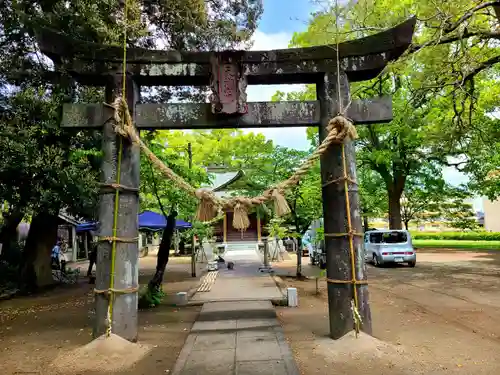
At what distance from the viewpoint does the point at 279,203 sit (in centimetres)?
453

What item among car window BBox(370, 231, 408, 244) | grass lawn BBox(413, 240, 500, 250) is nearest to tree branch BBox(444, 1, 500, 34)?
car window BBox(370, 231, 408, 244)

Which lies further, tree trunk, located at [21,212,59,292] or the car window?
the car window

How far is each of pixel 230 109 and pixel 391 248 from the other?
13.5m

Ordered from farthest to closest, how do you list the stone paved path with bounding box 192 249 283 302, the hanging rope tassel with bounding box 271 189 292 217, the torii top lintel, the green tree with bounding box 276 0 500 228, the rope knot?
the stone paved path with bounding box 192 249 283 302, the green tree with bounding box 276 0 500 228, the torii top lintel, the rope knot, the hanging rope tassel with bounding box 271 189 292 217

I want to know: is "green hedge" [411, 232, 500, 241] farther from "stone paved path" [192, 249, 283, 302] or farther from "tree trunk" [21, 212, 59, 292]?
"tree trunk" [21, 212, 59, 292]

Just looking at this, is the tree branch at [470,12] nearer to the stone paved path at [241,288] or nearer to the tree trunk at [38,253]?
the stone paved path at [241,288]

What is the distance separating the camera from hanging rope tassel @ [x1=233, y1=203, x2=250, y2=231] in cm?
455

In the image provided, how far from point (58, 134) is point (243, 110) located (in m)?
5.68

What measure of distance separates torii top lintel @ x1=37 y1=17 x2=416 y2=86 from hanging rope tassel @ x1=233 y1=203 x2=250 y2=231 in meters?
2.01

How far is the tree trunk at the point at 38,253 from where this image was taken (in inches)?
459

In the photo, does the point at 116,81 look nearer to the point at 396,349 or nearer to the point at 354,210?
the point at 354,210

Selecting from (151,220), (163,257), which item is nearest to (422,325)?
(163,257)

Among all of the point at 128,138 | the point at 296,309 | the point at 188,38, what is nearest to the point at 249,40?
the point at 188,38

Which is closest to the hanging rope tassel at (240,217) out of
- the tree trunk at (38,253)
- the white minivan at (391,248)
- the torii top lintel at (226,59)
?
the torii top lintel at (226,59)
